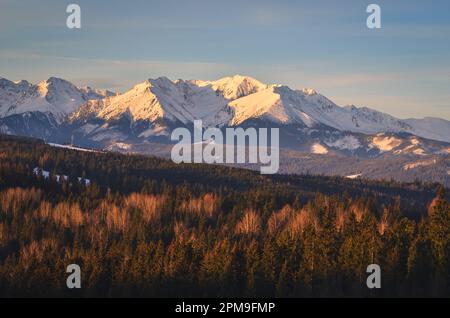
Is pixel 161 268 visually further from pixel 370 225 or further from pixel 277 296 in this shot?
pixel 370 225

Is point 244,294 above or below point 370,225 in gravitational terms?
below

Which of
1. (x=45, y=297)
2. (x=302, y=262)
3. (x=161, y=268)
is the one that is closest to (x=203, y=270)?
(x=161, y=268)

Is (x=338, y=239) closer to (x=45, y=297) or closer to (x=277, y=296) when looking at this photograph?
(x=277, y=296)

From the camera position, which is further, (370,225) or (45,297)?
(370,225)
